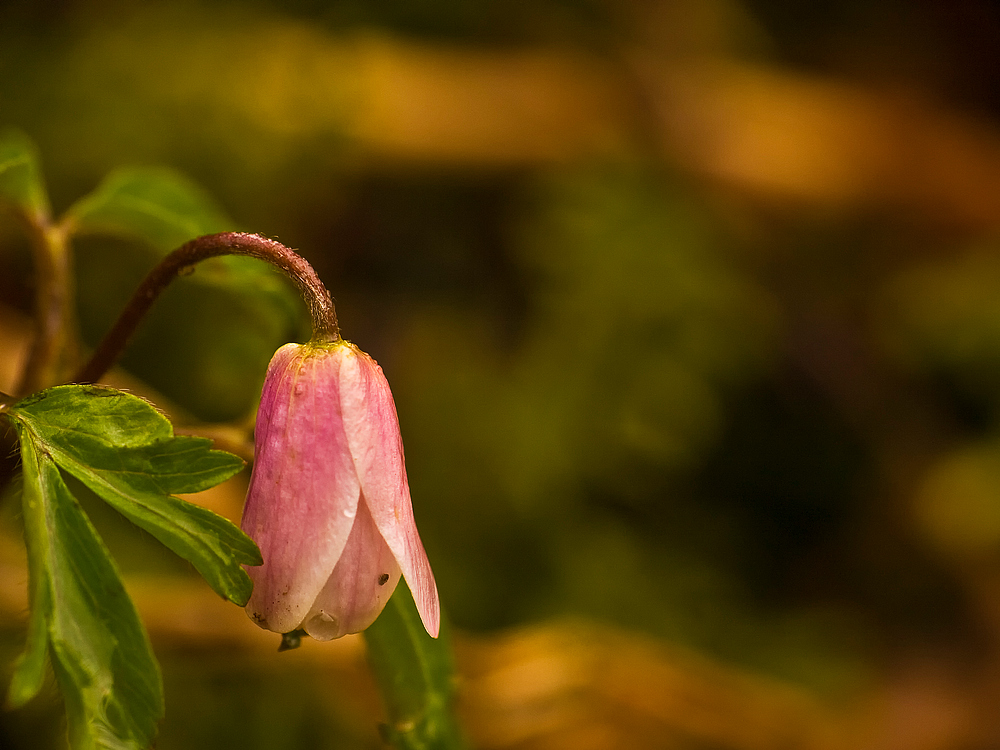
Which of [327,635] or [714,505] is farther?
[714,505]

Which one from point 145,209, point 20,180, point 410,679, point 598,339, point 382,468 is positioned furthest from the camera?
point 598,339

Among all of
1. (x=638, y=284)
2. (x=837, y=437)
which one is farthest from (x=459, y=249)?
(x=837, y=437)

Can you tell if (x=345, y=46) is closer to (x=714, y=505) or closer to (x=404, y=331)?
(x=404, y=331)

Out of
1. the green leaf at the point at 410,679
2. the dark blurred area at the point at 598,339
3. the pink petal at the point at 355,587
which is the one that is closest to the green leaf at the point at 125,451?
the pink petal at the point at 355,587

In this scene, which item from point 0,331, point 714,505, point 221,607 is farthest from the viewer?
point 714,505

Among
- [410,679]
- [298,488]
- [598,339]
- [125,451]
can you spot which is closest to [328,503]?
[298,488]

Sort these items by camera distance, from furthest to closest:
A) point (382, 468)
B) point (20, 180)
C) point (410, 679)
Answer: point (20, 180), point (410, 679), point (382, 468)

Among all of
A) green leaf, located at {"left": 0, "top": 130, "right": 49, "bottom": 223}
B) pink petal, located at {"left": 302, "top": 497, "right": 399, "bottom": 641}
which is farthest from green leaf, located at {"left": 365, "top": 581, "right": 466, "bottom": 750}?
green leaf, located at {"left": 0, "top": 130, "right": 49, "bottom": 223}

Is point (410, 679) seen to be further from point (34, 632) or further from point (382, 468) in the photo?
point (34, 632)
